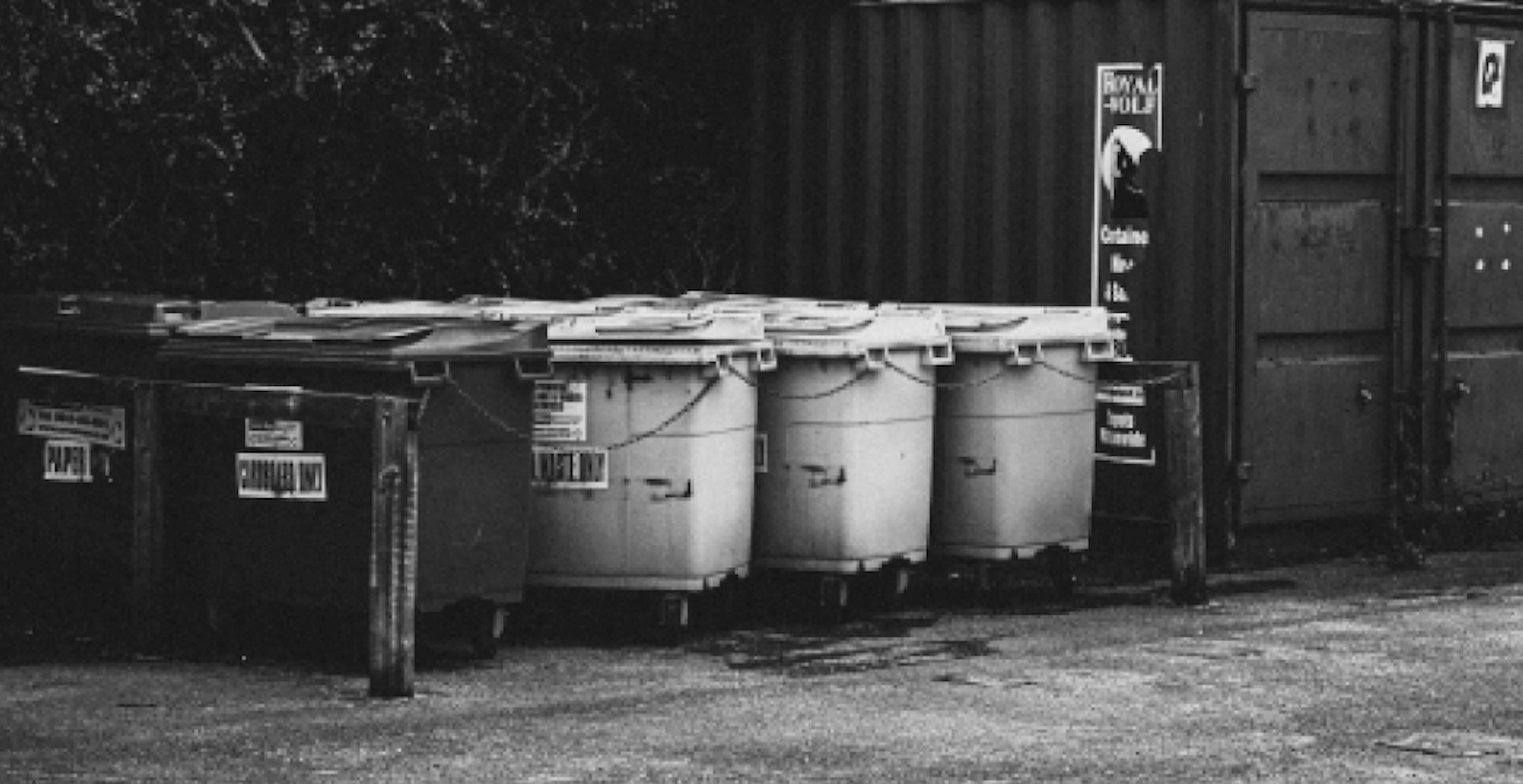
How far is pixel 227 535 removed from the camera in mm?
11195

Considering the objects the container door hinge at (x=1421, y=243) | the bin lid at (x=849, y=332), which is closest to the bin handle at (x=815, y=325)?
the bin lid at (x=849, y=332)

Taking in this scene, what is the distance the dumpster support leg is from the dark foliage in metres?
3.39

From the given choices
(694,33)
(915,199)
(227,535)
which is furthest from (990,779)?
(694,33)

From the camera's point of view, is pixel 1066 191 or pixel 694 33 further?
pixel 694 33

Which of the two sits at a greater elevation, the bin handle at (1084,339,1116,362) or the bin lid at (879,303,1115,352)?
the bin lid at (879,303,1115,352)

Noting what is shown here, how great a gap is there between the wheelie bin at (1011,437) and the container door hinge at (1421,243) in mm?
2397

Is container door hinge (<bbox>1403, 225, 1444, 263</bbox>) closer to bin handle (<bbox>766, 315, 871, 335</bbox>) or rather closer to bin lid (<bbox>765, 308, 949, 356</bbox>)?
bin lid (<bbox>765, 308, 949, 356</bbox>)

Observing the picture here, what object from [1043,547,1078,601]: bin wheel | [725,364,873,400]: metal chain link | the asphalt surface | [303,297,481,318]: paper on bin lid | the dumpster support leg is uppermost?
[303,297,481,318]: paper on bin lid

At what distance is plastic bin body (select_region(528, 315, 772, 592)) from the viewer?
1167 centimetres

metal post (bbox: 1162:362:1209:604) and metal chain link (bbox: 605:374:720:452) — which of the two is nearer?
metal chain link (bbox: 605:374:720:452)

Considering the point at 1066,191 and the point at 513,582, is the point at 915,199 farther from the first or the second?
the point at 513,582

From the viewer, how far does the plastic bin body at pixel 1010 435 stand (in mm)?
12883

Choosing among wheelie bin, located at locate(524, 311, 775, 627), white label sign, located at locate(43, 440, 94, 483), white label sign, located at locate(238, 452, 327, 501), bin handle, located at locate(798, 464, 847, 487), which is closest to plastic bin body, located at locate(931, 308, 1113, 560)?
bin handle, located at locate(798, 464, 847, 487)

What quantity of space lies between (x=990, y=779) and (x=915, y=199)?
671 centimetres
